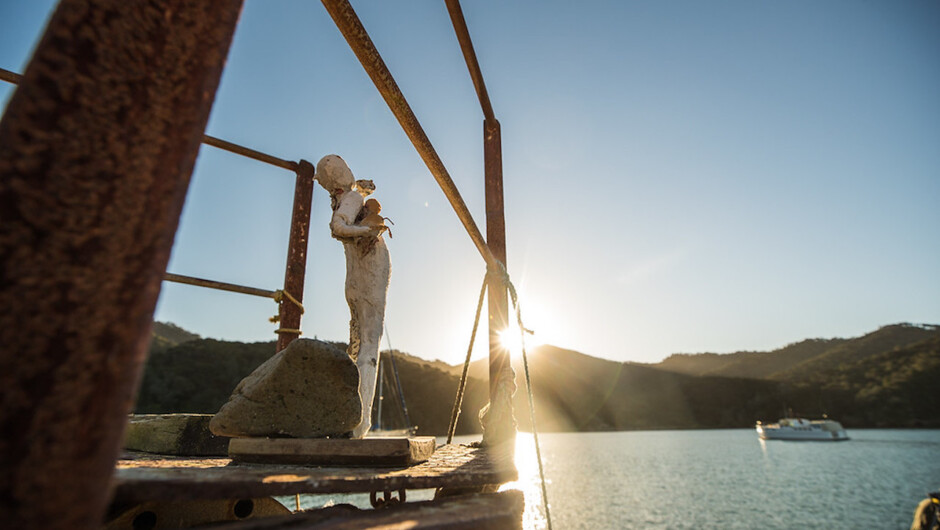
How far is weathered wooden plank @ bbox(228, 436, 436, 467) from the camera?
75.8 inches

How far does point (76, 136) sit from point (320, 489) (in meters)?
0.98

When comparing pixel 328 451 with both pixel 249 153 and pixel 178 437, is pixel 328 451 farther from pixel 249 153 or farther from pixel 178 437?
pixel 249 153

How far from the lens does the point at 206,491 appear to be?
41.1 inches

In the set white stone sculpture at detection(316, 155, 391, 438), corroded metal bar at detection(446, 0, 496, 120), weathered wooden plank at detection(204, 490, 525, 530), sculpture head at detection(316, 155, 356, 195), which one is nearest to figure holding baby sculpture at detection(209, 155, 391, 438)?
weathered wooden plank at detection(204, 490, 525, 530)

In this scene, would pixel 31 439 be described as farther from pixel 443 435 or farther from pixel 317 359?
pixel 443 435

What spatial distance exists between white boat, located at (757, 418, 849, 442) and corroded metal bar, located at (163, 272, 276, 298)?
106m

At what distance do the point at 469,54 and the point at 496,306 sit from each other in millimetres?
2286

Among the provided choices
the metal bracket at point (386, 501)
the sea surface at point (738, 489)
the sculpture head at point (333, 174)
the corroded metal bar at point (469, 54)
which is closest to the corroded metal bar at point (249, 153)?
the sculpture head at point (333, 174)

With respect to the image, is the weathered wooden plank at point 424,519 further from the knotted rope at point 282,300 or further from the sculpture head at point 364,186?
the knotted rope at point 282,300

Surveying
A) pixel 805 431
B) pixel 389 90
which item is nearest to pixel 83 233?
pixel 389 90

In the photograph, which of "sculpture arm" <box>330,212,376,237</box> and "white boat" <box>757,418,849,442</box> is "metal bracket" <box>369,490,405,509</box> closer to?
"sculpture arm" <box>330,212,376,237</box>

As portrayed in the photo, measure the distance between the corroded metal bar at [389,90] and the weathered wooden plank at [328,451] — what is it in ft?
5.05

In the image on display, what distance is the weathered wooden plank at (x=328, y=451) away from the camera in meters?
1.93

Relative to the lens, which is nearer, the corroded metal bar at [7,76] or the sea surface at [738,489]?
the corroded metal bar at [7,76]
